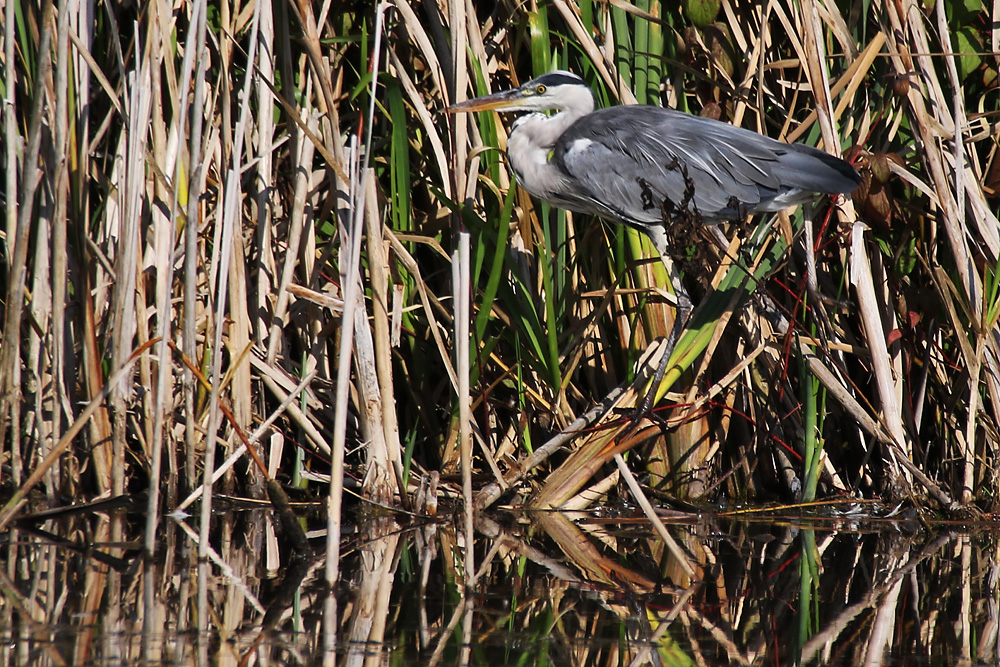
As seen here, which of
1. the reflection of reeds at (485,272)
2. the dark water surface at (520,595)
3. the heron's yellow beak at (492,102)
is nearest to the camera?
the dark water surface at (520,595)

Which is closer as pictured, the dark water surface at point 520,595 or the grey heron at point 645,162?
the dark water surface at point 520,595

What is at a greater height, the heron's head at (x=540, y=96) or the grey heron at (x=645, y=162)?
the heron's head at (x=540, y=96)

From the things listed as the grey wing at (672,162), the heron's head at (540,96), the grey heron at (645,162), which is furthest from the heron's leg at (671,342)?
the heron's head at (540,96)

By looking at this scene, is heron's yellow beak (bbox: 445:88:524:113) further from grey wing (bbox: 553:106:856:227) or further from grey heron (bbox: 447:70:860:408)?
grey wing (bbox: 553:106:856:227)

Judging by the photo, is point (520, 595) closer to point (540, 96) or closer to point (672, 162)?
point (672, 162)

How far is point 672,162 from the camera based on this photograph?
2.87 metres

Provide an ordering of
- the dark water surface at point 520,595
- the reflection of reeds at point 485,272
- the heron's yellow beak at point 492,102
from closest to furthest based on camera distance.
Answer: the dark water surface at point 520,595, the reflection of reeds at point 485,272, the heron's yellow beak at point 492,102

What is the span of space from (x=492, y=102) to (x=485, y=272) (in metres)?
0.54

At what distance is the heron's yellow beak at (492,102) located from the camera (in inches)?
113

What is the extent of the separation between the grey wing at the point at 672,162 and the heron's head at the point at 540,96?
92 millimetres

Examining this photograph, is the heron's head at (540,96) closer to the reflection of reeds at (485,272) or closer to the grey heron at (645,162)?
the grey heron at (645,162)

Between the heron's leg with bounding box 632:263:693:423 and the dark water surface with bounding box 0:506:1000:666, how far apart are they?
33 centimetres

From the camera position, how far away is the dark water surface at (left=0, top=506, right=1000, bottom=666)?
1.80m

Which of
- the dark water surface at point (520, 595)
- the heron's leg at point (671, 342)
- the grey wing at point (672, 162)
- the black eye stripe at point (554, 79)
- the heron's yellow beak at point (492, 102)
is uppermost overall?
the black eye stripe at point (554, 79)
